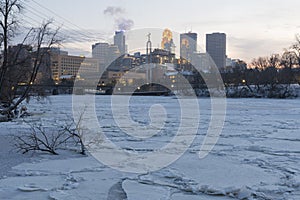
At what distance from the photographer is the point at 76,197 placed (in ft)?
19.3

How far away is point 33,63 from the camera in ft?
72.0

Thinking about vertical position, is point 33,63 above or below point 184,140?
above

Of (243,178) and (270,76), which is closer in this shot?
(243,178)

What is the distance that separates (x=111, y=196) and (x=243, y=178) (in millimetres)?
2718

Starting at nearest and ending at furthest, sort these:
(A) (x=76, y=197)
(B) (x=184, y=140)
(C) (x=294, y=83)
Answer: (A) (x=76, y=197), (B) (x=184, y=140), (C) (x=294, y=83)

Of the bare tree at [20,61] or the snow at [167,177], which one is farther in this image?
the bare tree at [20,61]

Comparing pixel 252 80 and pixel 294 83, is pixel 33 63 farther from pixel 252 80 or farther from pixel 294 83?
pixel 294 83

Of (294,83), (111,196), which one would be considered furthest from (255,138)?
(294,83)

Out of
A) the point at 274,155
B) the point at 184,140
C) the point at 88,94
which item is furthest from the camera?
the point at 88,94

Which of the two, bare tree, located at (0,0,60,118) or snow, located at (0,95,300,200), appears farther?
bare tree, located at (0,0,60,118)

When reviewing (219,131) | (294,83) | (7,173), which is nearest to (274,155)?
(219,131)

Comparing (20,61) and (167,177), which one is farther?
(20,61)

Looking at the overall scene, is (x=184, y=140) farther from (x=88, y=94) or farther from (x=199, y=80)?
(x=199, y=80)

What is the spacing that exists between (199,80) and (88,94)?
23971mm
